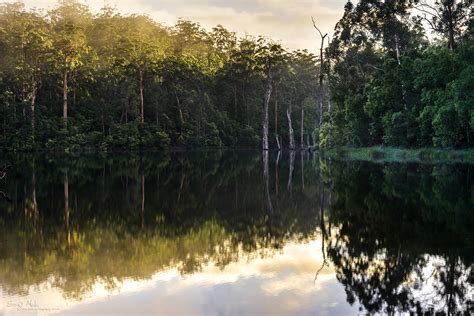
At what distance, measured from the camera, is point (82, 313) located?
A: 242 inches

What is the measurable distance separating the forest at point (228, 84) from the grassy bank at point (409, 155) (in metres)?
0.83

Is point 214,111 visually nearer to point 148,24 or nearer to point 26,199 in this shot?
point 148,24

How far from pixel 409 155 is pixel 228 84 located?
40.5 meters

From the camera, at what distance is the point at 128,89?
61.6 m

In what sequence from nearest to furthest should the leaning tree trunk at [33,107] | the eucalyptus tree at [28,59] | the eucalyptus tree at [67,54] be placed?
the leaning tree trunk at [33,107], the eucalyptus tree at [28,59], the eucalyptus tree at [67,54]

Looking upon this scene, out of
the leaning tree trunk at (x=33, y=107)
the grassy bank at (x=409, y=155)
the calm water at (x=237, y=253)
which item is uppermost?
the leaning tree trunk at (x=33, y=107)

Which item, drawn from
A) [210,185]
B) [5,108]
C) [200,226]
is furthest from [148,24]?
[200,226]

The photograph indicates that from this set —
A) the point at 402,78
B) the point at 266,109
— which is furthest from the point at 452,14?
the point at 266,109

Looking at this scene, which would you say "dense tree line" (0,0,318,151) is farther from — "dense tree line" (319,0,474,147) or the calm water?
the calm water

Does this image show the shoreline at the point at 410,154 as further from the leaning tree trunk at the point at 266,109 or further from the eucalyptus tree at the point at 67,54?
the eucalyptus tree at the point at 67,54

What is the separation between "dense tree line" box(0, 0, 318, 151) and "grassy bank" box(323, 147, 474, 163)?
26.3m

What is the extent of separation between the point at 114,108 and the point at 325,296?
192ft

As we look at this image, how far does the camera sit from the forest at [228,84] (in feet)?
124

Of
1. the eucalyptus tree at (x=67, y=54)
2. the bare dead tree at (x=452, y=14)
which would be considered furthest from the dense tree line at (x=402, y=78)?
the eucalyptus tree at (x=67, y=54)
